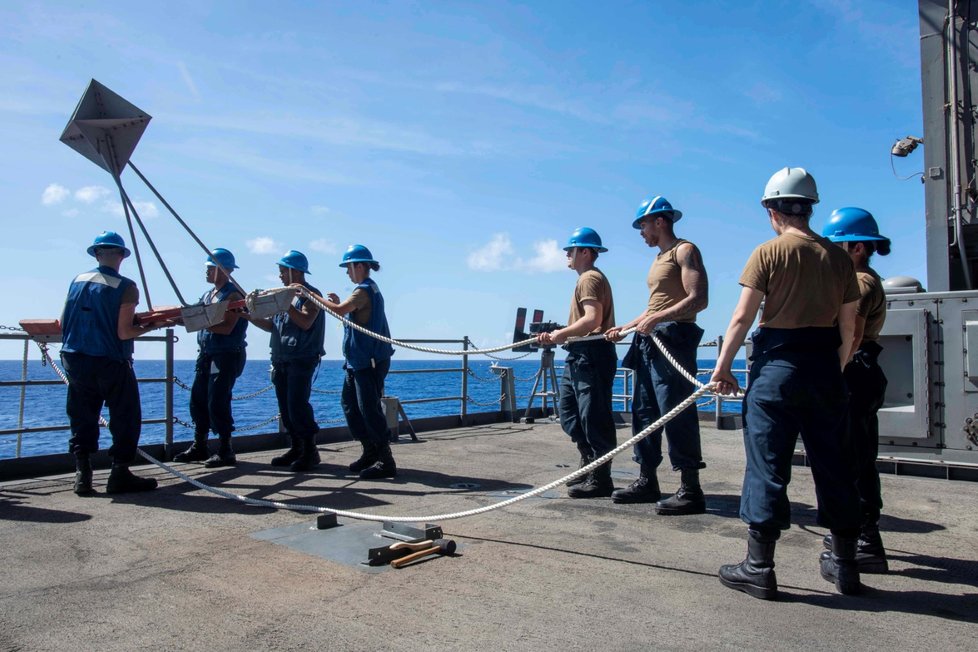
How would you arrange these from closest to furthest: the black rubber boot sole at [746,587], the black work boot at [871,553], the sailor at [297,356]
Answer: the black rubber boot sole at [746,587] < the black work boot at [871,553] < the sailor at [297,356]

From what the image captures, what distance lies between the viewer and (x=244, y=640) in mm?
2535

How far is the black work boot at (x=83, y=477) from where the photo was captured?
16.6 ft

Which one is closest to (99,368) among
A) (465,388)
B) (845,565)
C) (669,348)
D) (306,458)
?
(306,458)

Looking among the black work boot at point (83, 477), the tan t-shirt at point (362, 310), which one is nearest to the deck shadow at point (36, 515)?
the black work boot at point (83, 477)

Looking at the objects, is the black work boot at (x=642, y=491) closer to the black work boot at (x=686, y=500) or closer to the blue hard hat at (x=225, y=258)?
the black work boot at (x=686, y=500)

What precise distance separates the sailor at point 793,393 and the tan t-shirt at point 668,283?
143 centimetres

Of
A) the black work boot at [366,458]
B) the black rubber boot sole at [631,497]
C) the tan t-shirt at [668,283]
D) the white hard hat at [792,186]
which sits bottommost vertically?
the black rubber boot sole at [631,497]

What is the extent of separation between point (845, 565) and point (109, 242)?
201 inches

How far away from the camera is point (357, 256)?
6012 mm

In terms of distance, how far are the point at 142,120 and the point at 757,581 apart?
533cm

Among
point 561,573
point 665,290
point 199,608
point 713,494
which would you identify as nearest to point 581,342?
point 665,290

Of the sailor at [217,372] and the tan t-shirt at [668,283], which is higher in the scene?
the tan t-shirt at [668,283]

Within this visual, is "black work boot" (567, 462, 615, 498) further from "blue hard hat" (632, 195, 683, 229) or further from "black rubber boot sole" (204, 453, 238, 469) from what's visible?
"black rubber boot sole" (204, 453, 238, 469)

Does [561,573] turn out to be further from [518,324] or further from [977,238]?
[518,324]
